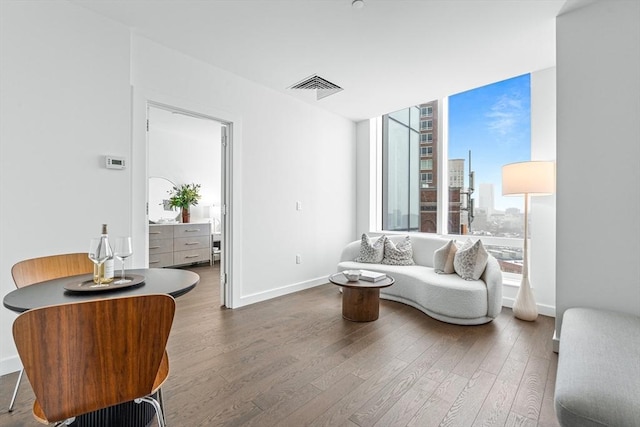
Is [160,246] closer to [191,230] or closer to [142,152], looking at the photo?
[191,230]

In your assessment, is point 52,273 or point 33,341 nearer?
point 33,341

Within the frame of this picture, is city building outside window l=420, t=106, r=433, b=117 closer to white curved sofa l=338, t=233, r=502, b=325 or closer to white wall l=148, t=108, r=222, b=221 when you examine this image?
white curved sofa l=338, t=233, r=502, b=325

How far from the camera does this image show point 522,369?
209 centimetres

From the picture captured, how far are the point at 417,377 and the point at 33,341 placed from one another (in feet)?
6.60

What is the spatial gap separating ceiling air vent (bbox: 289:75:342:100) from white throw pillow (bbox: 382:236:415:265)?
7.05 ft

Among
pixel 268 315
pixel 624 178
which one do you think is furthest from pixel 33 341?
pixel 624 178

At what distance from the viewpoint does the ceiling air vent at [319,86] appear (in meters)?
3.51

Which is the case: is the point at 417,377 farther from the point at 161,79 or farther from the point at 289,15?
the point at 161,79

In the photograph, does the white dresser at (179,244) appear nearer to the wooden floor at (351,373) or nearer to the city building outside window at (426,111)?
the wooden floor at (351,373)

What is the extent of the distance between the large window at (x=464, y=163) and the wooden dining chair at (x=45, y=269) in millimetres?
4001

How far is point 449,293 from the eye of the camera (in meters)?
2.92

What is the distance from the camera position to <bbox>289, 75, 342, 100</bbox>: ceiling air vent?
3512 millimetres

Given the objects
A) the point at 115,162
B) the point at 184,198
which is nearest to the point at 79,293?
the point at 115,162

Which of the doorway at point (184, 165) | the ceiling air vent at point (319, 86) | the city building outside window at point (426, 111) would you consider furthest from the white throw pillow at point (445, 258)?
the doorway at point (184, 165)
